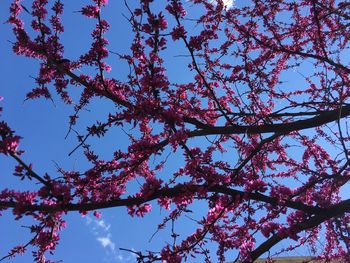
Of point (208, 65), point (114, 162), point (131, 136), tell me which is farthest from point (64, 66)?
point (208, 65)

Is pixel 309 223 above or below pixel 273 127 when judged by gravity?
below

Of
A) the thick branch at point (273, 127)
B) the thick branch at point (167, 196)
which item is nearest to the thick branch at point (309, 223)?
the thick branch at point (167, 196)

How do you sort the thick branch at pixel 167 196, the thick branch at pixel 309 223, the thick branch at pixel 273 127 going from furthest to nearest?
the thick branch at pixel 273 127 → the thick branch at pixel 309 223 → the thick branch at pixel 167 196

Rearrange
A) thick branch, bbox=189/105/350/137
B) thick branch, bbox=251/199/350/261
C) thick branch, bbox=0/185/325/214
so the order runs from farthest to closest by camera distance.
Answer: thick branch, bbox=189/105/350/137 < thick branch, bbox=251/199/350/261 < thick branch, bbox=0/185/325/214

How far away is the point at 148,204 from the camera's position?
473 cm

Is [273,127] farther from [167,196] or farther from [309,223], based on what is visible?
[167,196]

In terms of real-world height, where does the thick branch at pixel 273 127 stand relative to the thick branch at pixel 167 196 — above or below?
above

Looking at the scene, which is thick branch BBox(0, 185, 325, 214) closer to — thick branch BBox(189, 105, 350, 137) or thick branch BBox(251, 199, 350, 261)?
thick branch BBox(251, 199, 350, 261)

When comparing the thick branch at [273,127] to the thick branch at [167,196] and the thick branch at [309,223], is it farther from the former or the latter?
the thick branch at [309,223]

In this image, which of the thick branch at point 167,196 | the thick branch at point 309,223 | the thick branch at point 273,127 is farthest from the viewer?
the thick branch at point 273,127

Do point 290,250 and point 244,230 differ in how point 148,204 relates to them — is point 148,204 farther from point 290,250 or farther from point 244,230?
point 290,250

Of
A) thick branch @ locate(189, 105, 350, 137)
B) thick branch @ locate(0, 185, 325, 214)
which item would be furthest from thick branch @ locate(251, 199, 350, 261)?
thick branch @ locate(189, 105, 350, 137)

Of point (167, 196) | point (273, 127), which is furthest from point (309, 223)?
point (167, 196)

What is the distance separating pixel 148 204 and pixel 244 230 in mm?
1630
